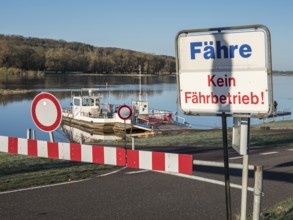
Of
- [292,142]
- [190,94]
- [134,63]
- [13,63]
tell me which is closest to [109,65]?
[134,63]

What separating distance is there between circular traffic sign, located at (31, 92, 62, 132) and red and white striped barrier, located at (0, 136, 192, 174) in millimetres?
387

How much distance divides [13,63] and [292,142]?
141977mm

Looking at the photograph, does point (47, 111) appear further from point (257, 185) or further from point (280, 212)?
point (257, 185)

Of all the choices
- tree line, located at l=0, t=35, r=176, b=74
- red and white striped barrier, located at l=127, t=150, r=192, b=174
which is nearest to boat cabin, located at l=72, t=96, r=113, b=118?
red and white striped barrier, located at l=127, t=150, r=192, b=174

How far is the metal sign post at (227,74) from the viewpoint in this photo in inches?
161

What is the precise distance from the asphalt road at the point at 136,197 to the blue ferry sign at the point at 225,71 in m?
2.03

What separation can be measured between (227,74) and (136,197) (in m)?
3.13

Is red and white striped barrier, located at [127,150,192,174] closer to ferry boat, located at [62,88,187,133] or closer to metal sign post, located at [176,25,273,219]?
metal sign post, located at [176,25,273,219]

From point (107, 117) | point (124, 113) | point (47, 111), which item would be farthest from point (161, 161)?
point (107, 117)

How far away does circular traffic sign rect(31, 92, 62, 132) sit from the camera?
7484 millimetres

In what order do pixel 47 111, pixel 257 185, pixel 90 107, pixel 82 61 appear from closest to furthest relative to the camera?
pixel 257 185
pixel 47 111
pixel 90 107
pixel 82 61

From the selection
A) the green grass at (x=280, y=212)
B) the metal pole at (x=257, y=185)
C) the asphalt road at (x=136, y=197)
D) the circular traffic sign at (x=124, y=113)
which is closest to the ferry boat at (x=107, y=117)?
the circular traffic sign at (x=124, y=113)

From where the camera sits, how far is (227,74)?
424 centimetres

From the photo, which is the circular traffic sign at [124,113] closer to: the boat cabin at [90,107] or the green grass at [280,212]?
the green grass at [280,212]
